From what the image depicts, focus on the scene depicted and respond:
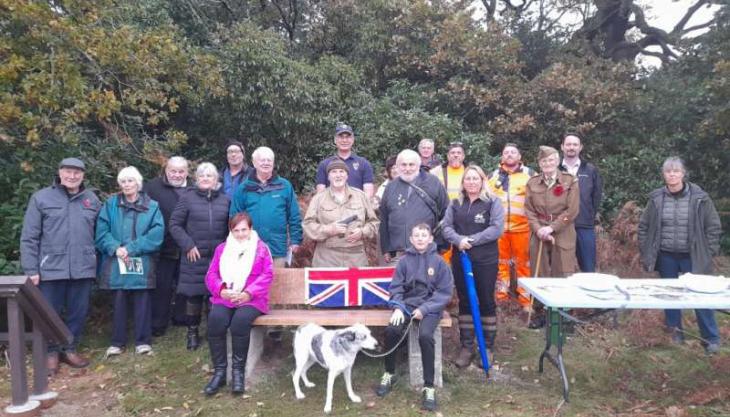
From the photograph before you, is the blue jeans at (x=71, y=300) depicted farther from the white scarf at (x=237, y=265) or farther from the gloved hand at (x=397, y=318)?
the gloved hand at (x=397, y=318)

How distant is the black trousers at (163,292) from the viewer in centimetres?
591

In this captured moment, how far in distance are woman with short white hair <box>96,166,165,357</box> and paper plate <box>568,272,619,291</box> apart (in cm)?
400

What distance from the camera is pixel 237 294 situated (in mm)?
4715

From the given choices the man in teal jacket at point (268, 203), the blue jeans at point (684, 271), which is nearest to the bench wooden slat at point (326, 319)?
the man in teal jacket at point (268, 203)

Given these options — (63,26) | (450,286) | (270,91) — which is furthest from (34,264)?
(270,91)

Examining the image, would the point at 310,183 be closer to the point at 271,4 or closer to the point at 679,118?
the point at 271,4

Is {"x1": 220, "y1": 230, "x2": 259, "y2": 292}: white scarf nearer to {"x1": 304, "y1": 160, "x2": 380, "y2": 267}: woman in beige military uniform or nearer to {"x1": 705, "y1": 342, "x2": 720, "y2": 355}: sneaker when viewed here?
{"x1": 304, "y1": 160, "x2": 380, "y2": 267}: woman in beige military uniform

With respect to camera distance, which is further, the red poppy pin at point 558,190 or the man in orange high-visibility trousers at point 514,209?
the man in orange high-visibility trousers at point 514,209

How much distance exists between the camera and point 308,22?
12.0m

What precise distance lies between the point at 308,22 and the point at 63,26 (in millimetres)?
7042

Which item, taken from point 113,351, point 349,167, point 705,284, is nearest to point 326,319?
point 349,167

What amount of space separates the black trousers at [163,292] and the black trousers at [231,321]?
4.75 ft

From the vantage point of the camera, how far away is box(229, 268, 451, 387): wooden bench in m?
4.77

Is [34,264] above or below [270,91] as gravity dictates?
below
